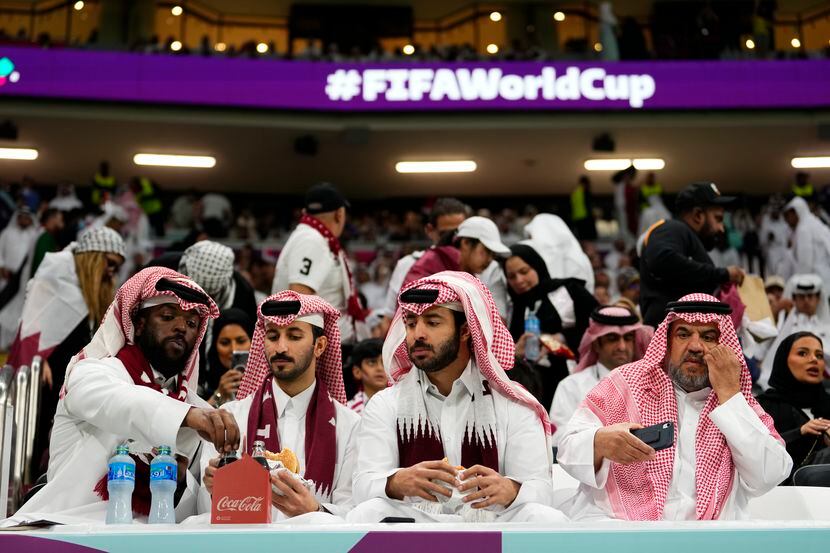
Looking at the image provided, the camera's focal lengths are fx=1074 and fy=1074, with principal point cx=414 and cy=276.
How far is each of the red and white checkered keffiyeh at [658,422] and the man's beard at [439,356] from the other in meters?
0.57

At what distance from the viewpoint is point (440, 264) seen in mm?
5922

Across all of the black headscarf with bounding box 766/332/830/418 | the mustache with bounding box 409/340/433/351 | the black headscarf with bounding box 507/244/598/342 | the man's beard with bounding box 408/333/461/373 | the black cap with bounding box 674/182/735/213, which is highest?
the black cap with bounding box 674/182/735/213

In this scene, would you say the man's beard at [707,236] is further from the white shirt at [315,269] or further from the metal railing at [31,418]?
the metal railing at [31,418]

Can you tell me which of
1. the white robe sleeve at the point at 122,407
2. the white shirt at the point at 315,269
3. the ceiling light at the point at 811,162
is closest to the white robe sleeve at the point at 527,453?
the white robe sleeve at the point at 122,407

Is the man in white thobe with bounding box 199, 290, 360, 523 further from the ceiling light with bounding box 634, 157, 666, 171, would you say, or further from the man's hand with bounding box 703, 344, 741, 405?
the ceiling light with bounding box 634, 157, 666, 171

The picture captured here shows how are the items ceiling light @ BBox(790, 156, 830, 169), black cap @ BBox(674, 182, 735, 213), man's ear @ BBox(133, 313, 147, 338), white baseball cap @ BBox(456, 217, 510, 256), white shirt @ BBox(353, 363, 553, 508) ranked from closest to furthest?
white shirt @ BBox(353, 363, 553, 508), man's ear @ BBox(133, 313, 147, 338), white baseball cap @ BBox(456, 217, 510, 256), black cap @ BBox(674, 182, 735, 213), ceiling light @ BBox(790, 156, 830, 169)

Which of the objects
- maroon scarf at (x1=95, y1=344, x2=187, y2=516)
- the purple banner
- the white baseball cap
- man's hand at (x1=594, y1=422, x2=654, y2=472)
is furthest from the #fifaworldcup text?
man's hand at (x1=594, y1=422, x2=654, y2=472)

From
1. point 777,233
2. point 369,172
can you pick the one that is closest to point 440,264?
point 777,233

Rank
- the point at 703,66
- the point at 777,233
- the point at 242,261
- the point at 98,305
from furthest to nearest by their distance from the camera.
→ the point at 703,66, the point at 777,233, the point at 242,261, the point at 98,305

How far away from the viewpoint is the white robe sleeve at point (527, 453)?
346 centimetres

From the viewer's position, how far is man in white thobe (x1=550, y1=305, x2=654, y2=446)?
558cm

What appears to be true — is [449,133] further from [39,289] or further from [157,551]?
[157,551]

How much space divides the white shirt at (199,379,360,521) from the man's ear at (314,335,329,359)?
0.15m

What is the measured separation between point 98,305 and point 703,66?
11237 millimetres
